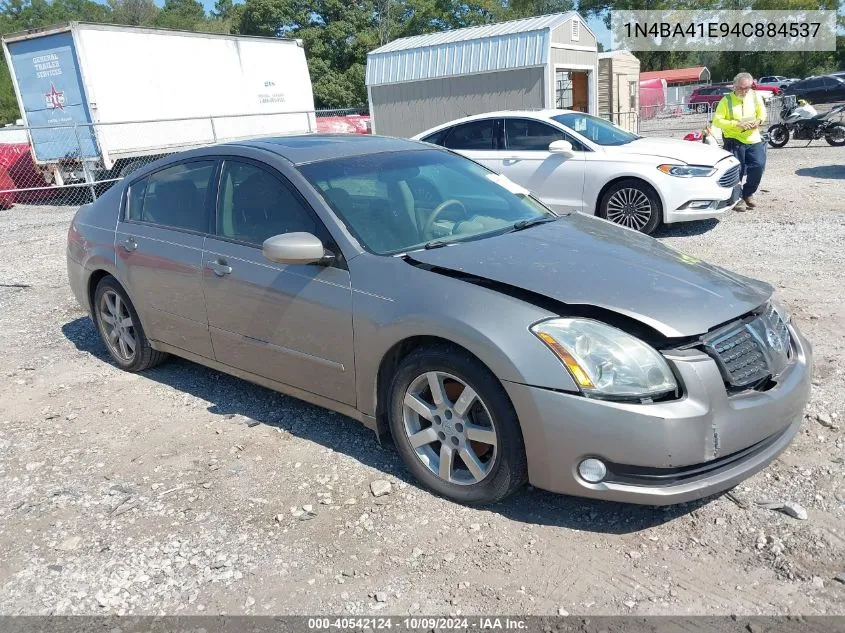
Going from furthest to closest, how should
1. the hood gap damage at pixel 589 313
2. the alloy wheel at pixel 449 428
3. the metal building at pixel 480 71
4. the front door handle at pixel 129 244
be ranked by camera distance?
the metal building at pixel 480 71, the front door handle at pixel 129 244, the alloy wheel at pixel 449 428, the hood gap damage at pixel 589 313

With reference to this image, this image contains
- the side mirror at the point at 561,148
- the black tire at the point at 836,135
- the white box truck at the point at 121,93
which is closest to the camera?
the side mirror at the point at 561,148

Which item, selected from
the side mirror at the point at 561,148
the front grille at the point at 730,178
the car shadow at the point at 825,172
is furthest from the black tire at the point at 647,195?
the car shadow at the point at 825,172

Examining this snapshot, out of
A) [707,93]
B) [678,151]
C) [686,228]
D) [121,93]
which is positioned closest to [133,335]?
[678,151]

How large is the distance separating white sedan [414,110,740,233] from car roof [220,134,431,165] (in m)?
4.64

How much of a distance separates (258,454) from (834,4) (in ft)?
243

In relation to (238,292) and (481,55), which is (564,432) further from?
(481,55)

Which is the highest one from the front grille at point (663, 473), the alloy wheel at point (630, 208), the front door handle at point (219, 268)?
the front door handle at point (219, 268)

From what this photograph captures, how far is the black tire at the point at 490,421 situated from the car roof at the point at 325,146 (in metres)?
1.47

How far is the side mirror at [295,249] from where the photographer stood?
356 centimetres

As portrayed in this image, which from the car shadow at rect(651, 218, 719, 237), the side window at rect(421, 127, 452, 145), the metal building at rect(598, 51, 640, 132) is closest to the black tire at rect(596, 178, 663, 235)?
the car shadow at rect(651, 218, 719, 237)

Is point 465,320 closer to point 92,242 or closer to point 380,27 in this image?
point 92,242

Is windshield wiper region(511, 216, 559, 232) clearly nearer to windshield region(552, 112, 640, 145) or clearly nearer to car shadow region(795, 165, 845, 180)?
windshield region(552, 112, 640, 145)

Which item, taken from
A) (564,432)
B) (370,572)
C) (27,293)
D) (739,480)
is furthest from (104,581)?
(27,293)

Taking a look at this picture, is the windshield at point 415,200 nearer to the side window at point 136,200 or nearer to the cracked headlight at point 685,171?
the side window at point 136,200
